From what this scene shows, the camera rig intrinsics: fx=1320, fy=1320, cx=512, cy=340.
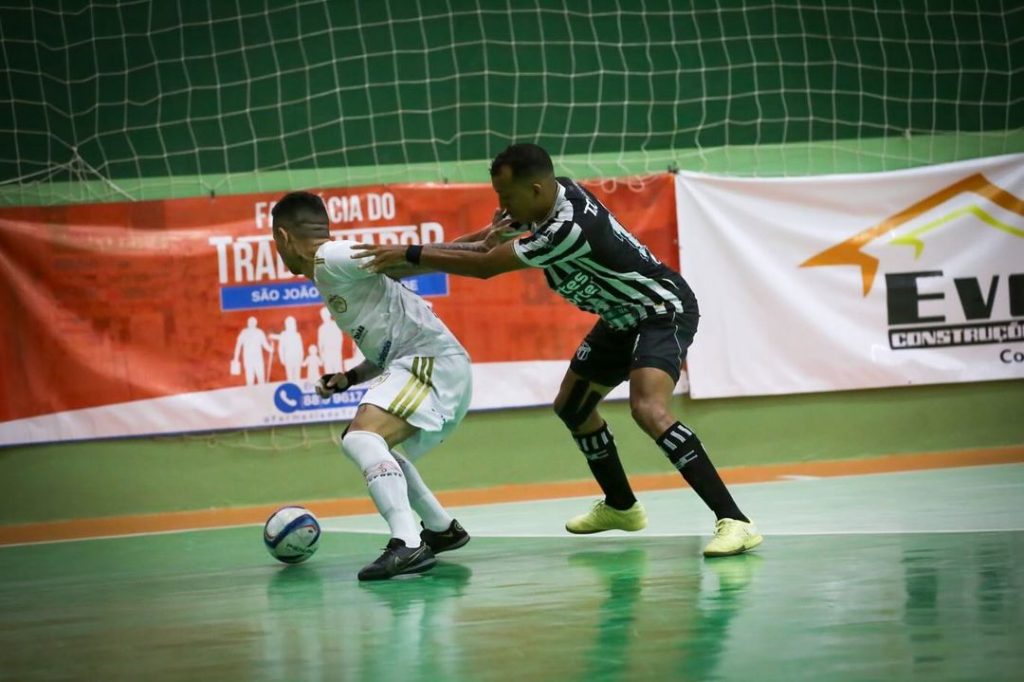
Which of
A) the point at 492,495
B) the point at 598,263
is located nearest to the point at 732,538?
the point at 598,263

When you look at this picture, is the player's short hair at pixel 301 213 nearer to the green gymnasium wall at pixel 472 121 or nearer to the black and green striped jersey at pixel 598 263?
the black and green striped jersey at pixel 598 263

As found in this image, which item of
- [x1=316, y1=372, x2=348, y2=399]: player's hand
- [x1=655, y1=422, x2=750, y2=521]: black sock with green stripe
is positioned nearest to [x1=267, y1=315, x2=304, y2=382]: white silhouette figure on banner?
[x1=316, y1=372, x2=348, y2=399]: player's hand

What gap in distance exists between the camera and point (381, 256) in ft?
19.4

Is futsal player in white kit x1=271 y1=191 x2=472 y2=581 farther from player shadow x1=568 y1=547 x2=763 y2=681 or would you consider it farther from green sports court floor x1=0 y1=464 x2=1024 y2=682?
player shadow x1=568 y1=547 x2=763 y2=681

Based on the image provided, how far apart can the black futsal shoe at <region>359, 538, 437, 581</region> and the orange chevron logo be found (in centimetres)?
623

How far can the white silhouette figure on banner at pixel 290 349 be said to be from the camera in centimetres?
1043

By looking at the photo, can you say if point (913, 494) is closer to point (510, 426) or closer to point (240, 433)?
point (510, 426)

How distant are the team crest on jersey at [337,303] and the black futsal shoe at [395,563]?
44.8 inches

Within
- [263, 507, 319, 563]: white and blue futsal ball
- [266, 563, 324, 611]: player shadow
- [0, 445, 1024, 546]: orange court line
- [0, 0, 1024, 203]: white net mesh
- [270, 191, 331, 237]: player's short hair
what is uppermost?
[0, 0, 1024, 203]: white net mesh

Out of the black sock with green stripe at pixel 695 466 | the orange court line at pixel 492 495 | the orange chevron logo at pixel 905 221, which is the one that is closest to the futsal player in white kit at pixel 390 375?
the black sock with green stripe at pixel 695 466

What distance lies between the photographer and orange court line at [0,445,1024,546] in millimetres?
9648

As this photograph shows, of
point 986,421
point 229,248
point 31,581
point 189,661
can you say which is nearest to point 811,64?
point 986,421

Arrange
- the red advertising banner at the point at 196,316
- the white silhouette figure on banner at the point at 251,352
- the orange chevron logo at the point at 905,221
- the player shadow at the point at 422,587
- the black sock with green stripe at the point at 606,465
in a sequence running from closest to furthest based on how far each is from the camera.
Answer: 1. the player shadow at the point at 422,587
2. the black sock with green stripe at the point at 606,465
3. the red advertising banner at the point at 196,316
4. the white silhouette figure on banner at the point at 251,352
5. the orange chevron logo at the point at 905,221

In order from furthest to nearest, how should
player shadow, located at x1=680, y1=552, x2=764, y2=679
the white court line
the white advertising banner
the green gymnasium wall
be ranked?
the white advertising banner < the green gymnasium wall < the white court line < player shadow, located at x1=680, y1=552, x2=764, y2=679
